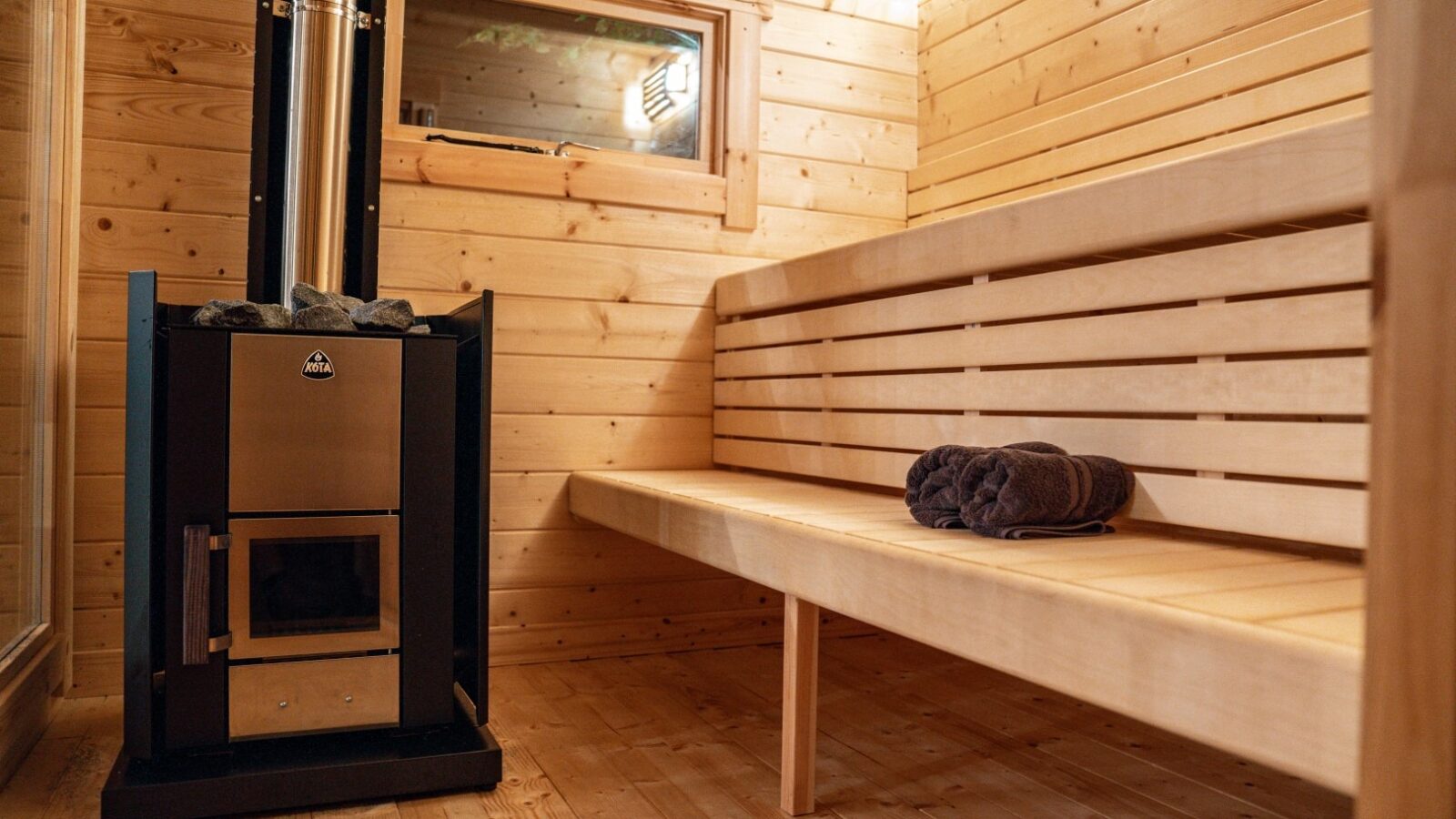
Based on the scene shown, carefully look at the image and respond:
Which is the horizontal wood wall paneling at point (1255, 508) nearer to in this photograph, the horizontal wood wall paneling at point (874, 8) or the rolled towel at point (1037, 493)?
the rolled towel at point (1037, 493)

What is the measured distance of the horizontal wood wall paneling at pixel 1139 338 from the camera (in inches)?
53.6

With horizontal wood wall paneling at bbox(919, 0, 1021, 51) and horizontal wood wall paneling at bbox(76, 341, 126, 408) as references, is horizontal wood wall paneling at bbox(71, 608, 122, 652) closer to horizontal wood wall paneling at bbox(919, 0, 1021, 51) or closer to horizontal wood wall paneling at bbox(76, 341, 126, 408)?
horizontal wood wall paneling at bbox(76, 341, 126, 408)

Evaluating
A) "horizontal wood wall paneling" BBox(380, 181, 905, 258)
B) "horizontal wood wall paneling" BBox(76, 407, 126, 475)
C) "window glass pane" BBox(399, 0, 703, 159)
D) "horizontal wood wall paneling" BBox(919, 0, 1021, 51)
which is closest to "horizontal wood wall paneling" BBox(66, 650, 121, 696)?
"horizontal wood wall paneling" BBox(76, 407, 126, 475)

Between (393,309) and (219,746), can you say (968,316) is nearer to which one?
(393,309)

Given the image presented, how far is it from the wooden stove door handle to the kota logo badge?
299 millimetres

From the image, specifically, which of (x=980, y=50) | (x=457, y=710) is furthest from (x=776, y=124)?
(x=457, y=710)

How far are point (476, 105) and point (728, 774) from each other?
180cm

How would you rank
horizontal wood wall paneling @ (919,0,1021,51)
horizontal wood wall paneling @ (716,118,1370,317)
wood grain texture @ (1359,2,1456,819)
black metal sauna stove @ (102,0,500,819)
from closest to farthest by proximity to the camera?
wood grain texture @ (1359,2,1456,819), horizontal wood wall paneling @ (716,118,1370,317), black metal sauna stove @ (102,0,500,819), horizontal wood wall paneling @ (919,0,1021,51)

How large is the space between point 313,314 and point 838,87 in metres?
1.80

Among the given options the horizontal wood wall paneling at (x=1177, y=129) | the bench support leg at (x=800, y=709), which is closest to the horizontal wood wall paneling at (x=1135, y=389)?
the bench support leg at (x=800, y=709)

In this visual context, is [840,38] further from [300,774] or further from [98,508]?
[300,774]

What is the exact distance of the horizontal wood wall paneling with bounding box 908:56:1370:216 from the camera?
2016mm

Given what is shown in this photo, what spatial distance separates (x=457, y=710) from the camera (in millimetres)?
2141

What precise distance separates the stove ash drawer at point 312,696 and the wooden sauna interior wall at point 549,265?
0.81 m
